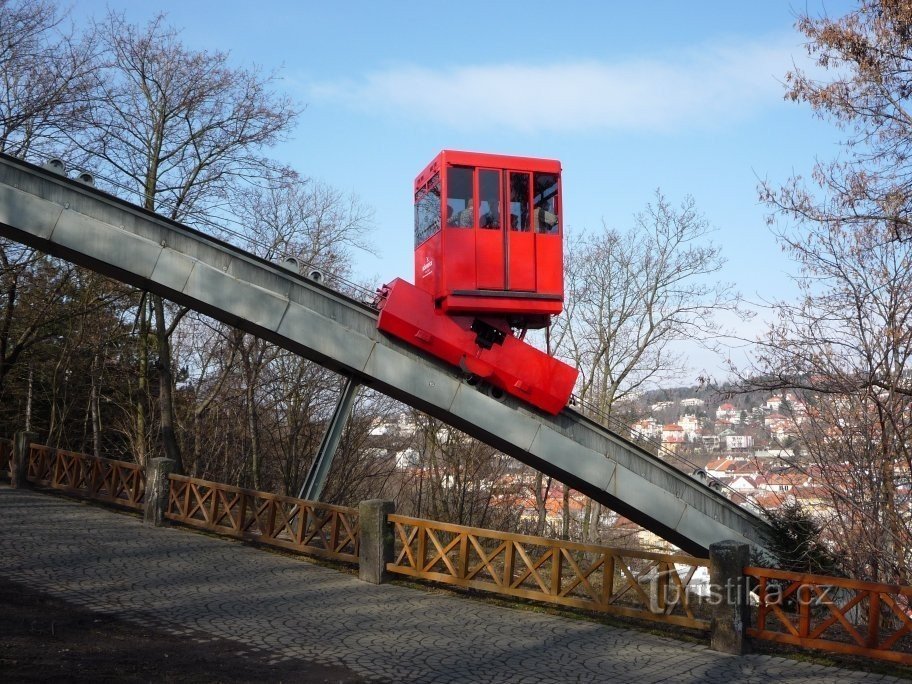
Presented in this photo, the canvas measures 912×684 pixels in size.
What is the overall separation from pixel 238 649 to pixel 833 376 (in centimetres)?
827

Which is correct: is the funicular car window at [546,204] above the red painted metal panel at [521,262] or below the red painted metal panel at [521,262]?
above

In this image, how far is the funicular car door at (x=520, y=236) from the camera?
13641mm

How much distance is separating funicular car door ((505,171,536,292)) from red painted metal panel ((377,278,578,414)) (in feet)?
3.23

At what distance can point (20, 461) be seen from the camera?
19656 mm

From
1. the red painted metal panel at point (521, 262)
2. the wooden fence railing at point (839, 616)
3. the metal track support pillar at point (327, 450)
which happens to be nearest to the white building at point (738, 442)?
the wooden fence railing at point (839, 616)

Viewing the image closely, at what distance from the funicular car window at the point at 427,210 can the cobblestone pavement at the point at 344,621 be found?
5.98 m

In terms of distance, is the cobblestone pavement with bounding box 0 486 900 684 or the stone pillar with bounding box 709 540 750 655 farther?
the stone pillar with bounding box 709 540 750 655

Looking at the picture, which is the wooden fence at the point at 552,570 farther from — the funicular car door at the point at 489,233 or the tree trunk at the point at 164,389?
the funicular car door at the point at 489,233

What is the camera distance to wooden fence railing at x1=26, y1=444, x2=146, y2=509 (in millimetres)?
17047

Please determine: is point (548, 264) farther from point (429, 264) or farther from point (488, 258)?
point (429, 264)

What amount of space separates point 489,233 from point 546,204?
3.92ft

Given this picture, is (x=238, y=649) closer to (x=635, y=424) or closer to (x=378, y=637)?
(x=378, y=637)

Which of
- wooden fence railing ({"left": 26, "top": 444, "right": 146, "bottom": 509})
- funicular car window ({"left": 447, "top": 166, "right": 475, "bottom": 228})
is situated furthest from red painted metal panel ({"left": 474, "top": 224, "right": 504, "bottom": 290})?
wooden fence railing ({"left": 26, "top": 444, "right": 146, "bottom": 509})

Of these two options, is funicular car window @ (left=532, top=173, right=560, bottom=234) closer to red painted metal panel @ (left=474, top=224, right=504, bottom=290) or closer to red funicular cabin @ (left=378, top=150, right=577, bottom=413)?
red funicular cabin @ (left=378, top=150, right=577, bottom=413)
